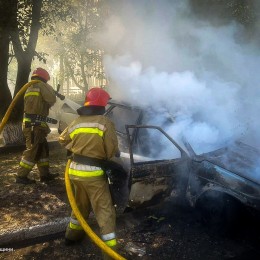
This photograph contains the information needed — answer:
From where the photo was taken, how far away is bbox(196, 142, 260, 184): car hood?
411cm

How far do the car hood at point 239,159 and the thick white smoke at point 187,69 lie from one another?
0.23 meters

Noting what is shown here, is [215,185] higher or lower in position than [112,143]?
lower

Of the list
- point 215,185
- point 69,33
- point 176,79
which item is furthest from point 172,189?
point 69,33

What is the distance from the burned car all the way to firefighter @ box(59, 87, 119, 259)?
0.28 metres

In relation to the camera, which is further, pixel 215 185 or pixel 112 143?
pixel 215 185

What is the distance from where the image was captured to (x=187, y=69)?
9.74 meters

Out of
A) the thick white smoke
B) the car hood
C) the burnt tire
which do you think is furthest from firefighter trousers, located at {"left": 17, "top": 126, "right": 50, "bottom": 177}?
the burnt tire

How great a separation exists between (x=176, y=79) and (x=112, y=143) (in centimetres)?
292

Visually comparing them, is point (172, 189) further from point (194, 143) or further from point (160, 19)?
point (160, 19)

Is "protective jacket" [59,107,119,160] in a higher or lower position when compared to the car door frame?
higher

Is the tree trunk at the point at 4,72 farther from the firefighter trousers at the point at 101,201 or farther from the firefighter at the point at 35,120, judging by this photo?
the firefighter trousers at the point at 101,201

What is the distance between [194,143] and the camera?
186 inches

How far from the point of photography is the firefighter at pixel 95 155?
339 cm

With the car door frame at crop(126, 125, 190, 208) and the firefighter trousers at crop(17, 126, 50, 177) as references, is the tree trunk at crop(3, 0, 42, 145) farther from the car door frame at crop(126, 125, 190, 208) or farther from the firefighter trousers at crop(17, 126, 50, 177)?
the car door frame at crop(126, 125, 190, 208)
